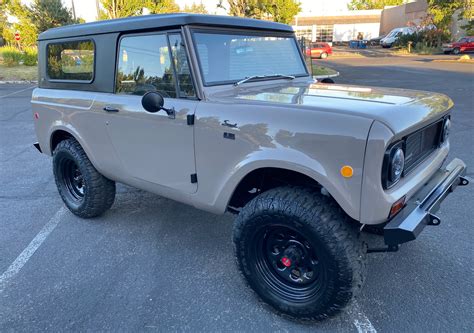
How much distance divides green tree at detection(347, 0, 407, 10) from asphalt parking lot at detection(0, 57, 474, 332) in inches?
3591

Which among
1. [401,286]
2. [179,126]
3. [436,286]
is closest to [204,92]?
[179,126]

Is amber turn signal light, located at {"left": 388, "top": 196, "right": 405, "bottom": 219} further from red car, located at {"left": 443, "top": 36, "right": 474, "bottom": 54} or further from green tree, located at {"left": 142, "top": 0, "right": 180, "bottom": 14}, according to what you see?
red car, located at {"left": 443, "top": 36, "right": 474, "bottom": 54}

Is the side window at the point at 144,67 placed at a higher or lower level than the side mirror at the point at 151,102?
higher

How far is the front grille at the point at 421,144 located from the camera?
96.0 inches

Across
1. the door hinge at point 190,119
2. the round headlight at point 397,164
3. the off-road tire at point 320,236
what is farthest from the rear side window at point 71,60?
the round headlight at point 397,164

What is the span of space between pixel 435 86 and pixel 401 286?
1313 cm

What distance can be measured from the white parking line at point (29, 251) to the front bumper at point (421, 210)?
116 inches

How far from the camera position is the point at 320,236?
2248 millimetres

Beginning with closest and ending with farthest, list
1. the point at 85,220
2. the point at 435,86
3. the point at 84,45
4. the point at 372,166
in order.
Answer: the point at 372,166 < the point at 84,45 < the point at 85,220 < the point at 435,86

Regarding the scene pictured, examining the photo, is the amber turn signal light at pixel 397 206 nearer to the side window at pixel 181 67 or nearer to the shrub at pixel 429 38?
the side window at pixel 181 67

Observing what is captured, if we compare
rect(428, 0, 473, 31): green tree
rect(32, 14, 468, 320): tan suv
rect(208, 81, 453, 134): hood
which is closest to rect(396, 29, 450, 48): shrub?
rect(428, 0, 473, 31): green tree

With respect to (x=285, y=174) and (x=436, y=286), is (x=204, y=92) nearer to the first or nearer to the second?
(x=285, y=174)

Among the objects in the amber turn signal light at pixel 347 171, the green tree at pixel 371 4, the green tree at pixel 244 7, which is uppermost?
the green tree at pixel 371 4

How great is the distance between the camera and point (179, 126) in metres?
2.82
